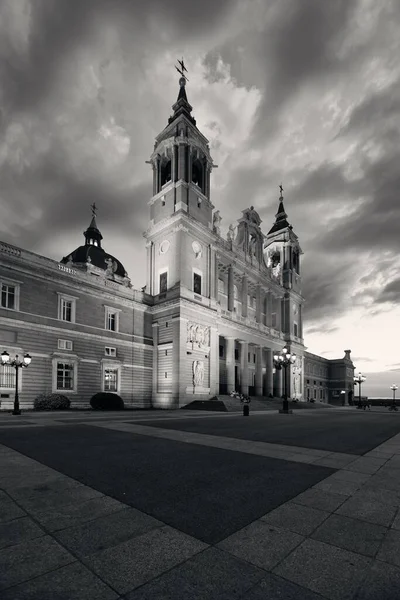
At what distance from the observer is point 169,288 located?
4091cm

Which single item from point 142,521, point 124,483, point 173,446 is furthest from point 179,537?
point 173,446

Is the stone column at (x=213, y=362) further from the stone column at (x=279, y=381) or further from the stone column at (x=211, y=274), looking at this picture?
the stone column at (x=279, y=381)

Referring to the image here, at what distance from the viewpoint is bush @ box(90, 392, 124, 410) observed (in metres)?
30.6

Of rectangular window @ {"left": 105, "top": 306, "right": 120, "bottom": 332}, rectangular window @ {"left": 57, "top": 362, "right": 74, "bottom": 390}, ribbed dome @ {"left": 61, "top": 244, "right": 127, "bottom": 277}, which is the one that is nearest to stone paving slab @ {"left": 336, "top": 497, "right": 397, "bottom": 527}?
rectangular window @ {"left": 57, "top": 362, "right": 74, "bottom": 390}

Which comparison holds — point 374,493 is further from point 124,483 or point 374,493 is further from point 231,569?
point 124,483

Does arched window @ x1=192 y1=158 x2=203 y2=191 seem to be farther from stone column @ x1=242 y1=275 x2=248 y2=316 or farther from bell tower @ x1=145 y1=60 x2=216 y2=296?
stone column @ x1=242 y1=275 x2=248 y2=316

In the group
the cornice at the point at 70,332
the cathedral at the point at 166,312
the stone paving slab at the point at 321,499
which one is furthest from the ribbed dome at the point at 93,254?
the stone paving slab at the point at 321,499

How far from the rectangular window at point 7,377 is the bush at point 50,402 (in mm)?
2350

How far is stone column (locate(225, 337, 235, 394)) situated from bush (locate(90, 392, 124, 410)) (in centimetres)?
1848

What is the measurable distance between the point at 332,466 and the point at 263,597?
5582mm

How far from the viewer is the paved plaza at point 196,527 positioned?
9.53 feet

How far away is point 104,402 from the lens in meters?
30.8

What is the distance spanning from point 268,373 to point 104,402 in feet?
103

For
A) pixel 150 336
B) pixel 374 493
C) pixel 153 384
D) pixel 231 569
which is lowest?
pixel 153 384
